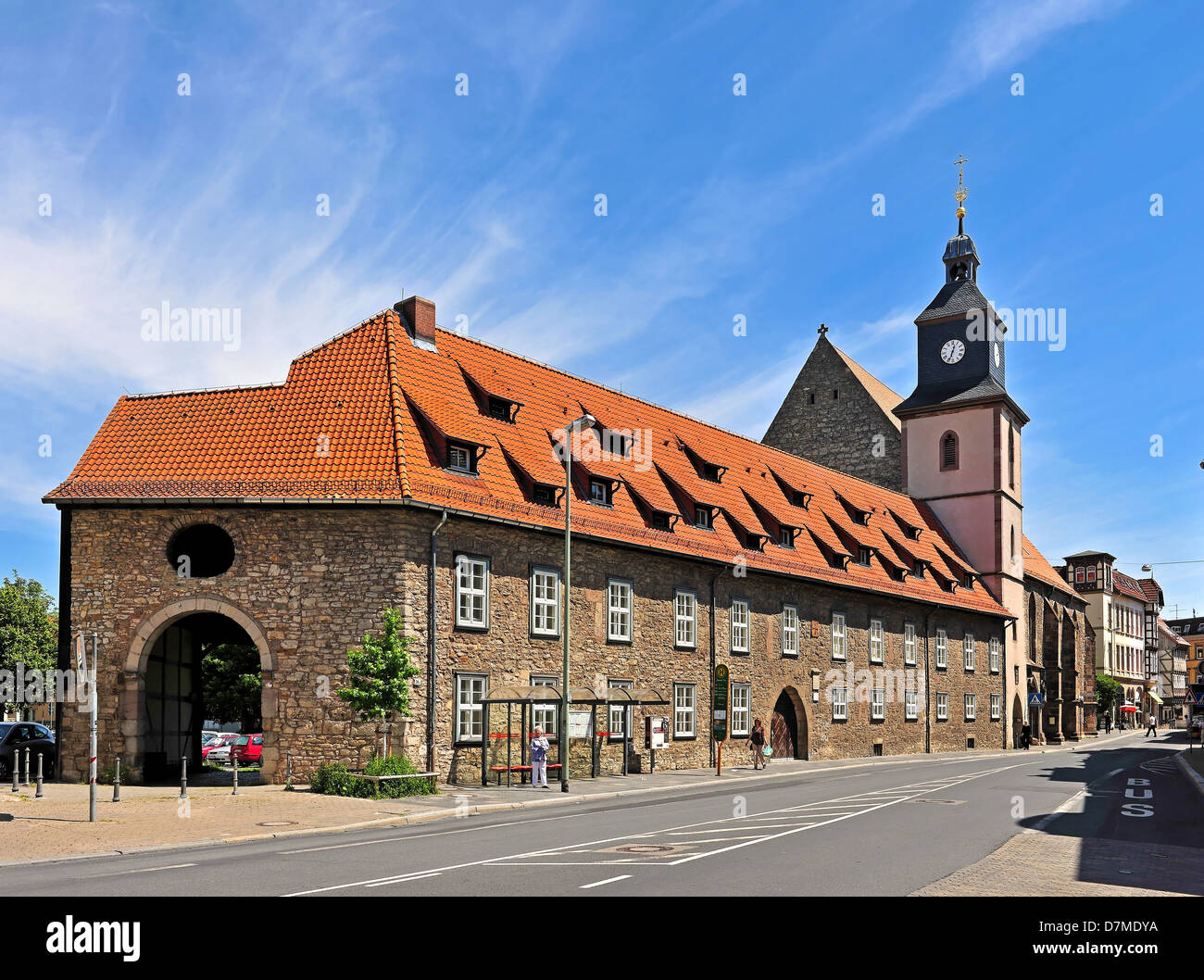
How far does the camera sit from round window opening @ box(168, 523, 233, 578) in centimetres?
2661

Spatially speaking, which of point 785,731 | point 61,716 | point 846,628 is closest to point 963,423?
point 846,628

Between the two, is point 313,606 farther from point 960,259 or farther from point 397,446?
point 960,259

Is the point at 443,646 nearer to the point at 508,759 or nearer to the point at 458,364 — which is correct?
the point at 508,759

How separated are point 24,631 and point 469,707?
2218 inches

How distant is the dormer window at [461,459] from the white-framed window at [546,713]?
5.53 metres

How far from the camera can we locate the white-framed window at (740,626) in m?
37.2

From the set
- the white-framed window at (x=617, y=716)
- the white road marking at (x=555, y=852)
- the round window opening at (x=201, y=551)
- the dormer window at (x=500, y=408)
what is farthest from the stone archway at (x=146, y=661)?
the white road marking at (x=555, y=852)

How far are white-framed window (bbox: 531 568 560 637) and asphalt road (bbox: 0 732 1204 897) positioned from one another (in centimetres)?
550

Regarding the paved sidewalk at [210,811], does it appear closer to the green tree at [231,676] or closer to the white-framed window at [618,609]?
the white-framed window at [618,609]

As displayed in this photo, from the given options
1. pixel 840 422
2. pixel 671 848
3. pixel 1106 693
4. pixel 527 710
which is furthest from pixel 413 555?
pixel 1106 693
